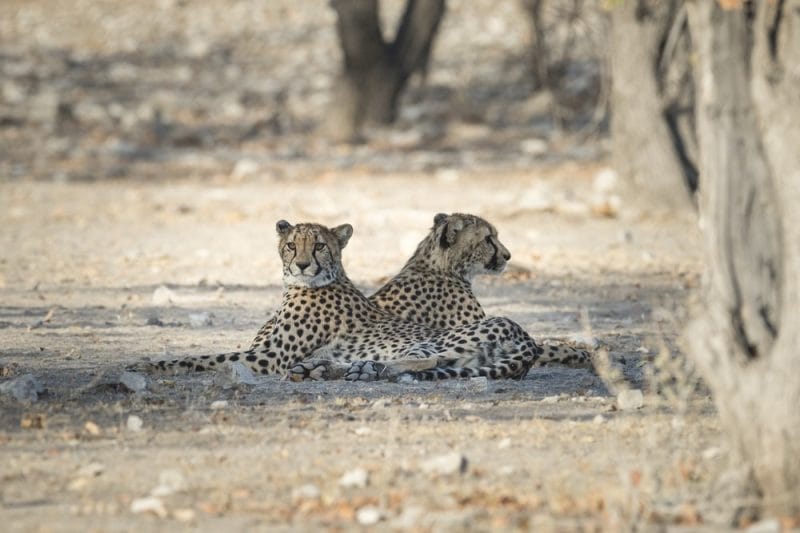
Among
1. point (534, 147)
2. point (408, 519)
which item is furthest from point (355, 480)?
point (534, 147)

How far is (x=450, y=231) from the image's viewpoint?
802cm

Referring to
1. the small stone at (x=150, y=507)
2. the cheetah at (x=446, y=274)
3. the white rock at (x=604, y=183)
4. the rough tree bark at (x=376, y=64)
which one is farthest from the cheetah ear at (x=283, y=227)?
the rough tree bark at (x=376, y=64)

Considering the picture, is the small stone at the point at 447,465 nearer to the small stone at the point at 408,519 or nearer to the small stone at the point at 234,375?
the small stone at the point at 408,519

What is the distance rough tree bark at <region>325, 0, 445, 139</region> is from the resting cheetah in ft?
41.2

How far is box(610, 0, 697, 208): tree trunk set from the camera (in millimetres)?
13664

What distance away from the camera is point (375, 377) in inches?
275

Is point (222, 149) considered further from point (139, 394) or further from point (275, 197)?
point (139, 394)

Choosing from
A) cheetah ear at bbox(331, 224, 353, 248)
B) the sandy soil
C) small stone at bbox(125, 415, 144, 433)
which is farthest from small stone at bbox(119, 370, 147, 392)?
cheetah ear at bbox(331, 224, 353, 248)

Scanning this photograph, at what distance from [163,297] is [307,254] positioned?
2.37m

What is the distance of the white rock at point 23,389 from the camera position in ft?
20.4

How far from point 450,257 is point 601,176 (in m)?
8.27

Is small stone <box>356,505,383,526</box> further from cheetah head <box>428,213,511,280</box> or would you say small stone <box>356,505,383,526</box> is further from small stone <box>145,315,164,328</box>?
small stone <box>145,315,164,328</box>

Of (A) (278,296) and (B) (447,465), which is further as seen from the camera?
(A) (278,296)

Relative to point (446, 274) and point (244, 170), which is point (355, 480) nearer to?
point (446, 274)
